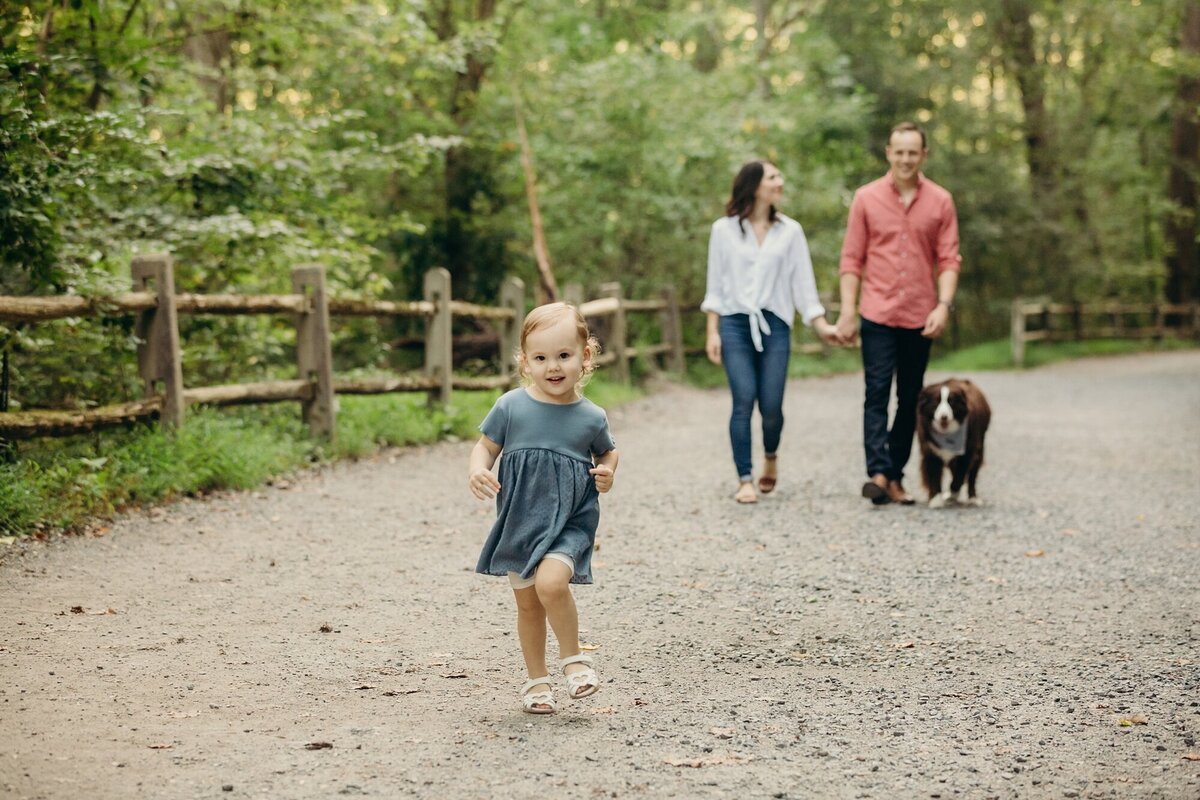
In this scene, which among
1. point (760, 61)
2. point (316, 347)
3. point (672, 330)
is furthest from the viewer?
point (760, 61)

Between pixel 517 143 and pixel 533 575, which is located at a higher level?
pixel 517 143

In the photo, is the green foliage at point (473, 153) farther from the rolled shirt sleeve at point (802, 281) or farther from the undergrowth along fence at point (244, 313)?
the rolled shirt sleeve at point (802, 281)

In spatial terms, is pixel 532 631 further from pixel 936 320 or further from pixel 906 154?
pixel 906 154

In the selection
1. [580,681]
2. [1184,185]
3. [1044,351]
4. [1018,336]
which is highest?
[1184,185]

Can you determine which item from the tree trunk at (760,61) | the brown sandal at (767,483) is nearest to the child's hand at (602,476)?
the brown sandal at (767,483)

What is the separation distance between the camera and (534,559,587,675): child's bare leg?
12.7ft

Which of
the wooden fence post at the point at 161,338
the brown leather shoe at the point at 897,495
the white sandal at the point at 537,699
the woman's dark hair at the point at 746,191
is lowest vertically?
the brown leather shoe at the point at 897,495

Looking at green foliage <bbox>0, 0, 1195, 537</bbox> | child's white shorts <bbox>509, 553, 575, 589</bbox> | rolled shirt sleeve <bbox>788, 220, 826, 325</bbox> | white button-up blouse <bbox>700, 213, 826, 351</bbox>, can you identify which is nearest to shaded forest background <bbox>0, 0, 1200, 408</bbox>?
green foliage <bbox>0, 0, 1195, 537</bbox>

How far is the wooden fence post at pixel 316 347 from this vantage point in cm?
1016

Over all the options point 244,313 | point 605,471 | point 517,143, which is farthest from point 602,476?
point 517,143

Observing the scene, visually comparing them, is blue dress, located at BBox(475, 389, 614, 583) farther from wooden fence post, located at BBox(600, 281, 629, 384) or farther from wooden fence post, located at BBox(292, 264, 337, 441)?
wooden fence post, located at BBox(600, 281, 629, 384)

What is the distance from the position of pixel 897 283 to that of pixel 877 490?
1.31 m

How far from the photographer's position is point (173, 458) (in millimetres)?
8273

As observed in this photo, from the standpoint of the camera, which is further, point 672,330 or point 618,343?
point 672,330
